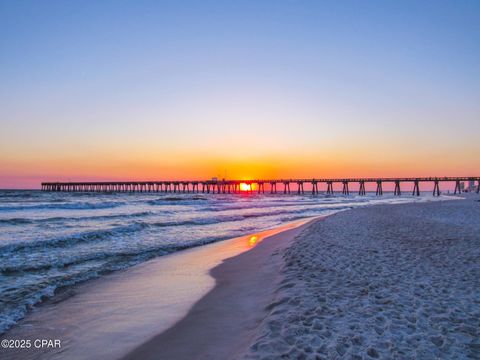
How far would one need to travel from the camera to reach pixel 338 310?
489 centimetres

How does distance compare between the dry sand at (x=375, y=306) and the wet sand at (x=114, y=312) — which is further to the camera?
the wet sand at (x=114, y=312)

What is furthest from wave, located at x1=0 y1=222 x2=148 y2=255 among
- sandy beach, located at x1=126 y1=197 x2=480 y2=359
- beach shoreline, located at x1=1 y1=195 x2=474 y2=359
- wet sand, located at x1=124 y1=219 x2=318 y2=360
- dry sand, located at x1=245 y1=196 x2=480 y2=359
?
dry sand, located at x1=245 y1=196 x2=480 y2=359

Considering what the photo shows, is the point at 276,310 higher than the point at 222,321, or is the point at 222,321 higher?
→ the point at 276,310

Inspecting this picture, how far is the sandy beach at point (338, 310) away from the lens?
3.86m

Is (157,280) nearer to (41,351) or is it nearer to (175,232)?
(41,351)

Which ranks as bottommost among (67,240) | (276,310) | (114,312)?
(114,312)

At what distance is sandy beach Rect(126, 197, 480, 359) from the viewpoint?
12.7 ft

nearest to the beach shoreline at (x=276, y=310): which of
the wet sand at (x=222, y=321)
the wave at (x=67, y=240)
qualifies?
the wet sand at (x=222, y=321)

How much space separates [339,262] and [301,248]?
6.78 ft

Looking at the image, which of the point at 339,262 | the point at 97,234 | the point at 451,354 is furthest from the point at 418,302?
the point at 97,234

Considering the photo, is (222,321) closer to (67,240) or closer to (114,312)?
(114,312)

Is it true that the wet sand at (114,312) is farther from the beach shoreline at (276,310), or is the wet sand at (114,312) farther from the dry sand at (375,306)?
the dry sand at (375,306)

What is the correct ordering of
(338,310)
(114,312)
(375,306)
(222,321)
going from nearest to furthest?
(338,310) < (375,306) < (222,321) < (114,312)

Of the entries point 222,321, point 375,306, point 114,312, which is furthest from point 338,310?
point 114,312
